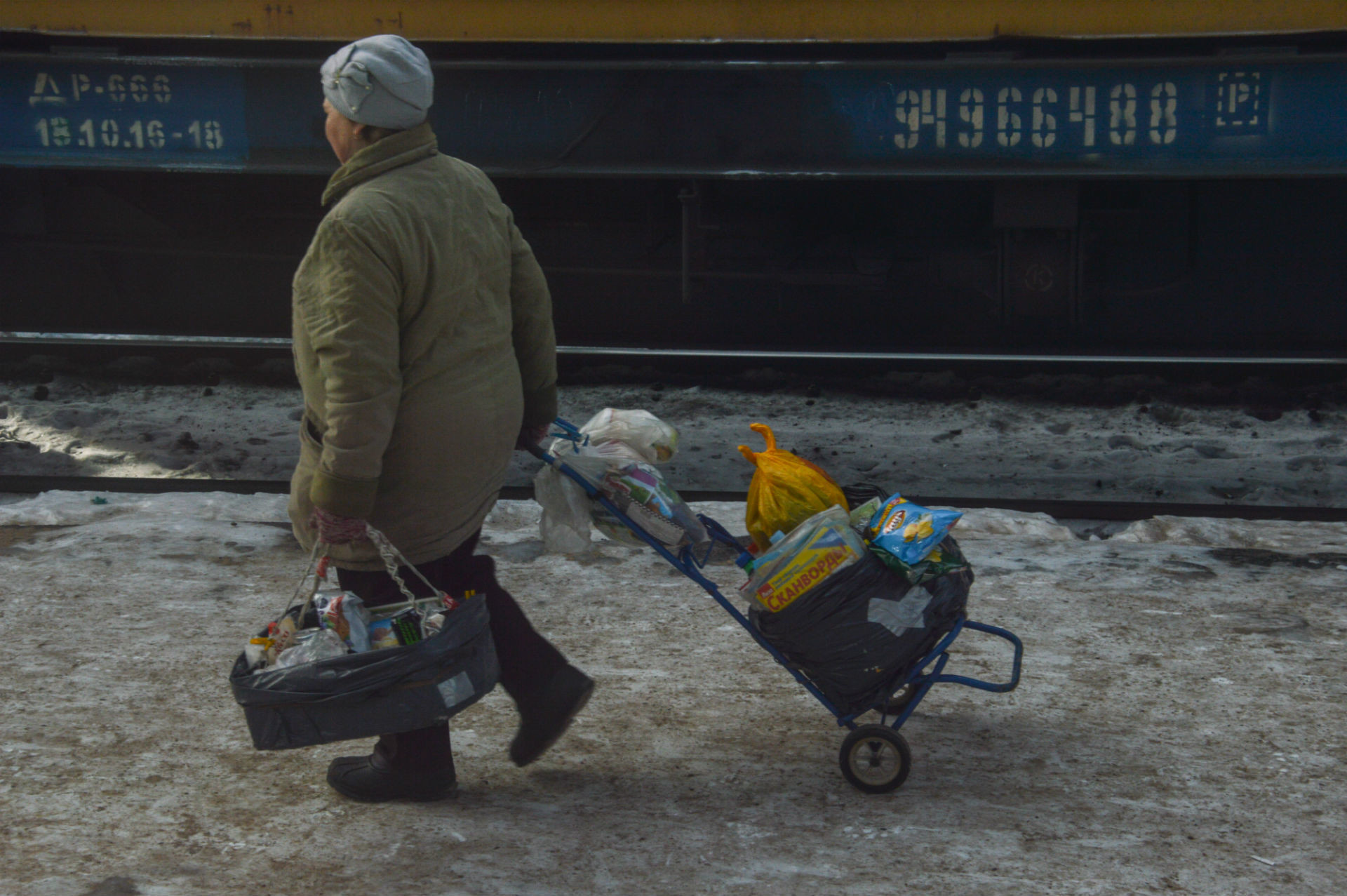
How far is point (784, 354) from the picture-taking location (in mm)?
5852

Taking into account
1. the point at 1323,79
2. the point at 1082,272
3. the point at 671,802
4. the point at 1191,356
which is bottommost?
the point at 671,802

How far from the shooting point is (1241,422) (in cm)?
568

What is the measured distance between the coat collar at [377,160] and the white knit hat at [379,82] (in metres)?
0.03

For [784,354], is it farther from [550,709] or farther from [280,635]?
[280,635]

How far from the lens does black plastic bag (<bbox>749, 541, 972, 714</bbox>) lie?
241 cm

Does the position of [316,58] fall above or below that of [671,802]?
above

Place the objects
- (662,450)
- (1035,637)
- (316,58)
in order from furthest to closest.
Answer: (316,58)
(1035,637)
(662,450)

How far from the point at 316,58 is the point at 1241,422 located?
14.9 feet

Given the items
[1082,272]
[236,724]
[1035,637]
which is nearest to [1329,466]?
[1082,272]

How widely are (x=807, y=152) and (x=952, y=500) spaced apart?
5.76 ft

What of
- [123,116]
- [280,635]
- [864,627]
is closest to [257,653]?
[280,635]

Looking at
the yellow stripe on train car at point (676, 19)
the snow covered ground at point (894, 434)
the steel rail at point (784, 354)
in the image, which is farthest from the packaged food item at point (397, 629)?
the yellow stripe on train car at point (676, 19)

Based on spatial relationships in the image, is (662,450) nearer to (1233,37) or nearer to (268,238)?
(1233,37)

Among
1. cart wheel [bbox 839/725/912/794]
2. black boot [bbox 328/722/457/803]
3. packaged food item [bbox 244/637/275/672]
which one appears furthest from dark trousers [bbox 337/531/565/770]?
cart wheel [bbox 839/725/912/794]
